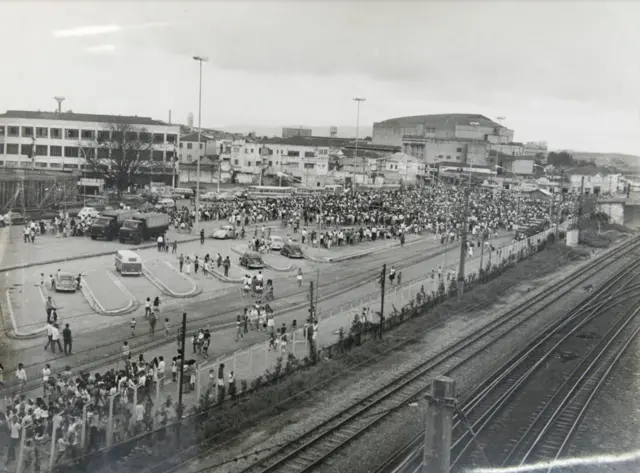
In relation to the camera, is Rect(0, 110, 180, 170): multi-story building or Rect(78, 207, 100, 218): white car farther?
Rect(0, 110, 180, 170): multi-story building

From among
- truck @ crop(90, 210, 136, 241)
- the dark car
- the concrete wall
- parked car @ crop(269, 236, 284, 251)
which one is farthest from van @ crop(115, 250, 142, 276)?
the concrete wall

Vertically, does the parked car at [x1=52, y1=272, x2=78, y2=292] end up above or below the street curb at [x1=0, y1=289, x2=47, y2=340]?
above

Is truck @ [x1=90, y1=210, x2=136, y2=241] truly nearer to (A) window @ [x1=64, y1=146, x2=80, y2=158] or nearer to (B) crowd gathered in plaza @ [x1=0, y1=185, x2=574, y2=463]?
(B) crowd gathered in plaza @ [x1=0, y1=185, x2=574, y2=463]

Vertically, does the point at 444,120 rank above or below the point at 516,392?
above

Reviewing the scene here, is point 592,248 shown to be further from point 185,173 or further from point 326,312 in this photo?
point 185,173

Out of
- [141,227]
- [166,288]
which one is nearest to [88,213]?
[141,227]

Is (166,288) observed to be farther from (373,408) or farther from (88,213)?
(88,213)
